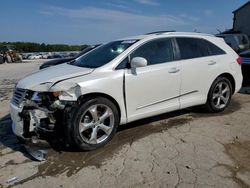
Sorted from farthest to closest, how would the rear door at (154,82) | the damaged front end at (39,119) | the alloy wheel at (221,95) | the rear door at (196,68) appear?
the alloy wheel at (221,95)
the rear door at (196,68)
the rear door at (154,82)
the damaged front end at (39,119)

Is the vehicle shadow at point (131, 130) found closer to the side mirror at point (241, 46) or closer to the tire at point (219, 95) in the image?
the tire at point (219, 95)

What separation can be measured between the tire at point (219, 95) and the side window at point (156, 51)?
124 centimetres

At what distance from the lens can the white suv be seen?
11.9ft

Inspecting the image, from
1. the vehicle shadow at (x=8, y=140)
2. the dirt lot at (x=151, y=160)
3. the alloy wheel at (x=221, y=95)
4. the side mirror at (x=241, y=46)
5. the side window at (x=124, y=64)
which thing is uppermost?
the side window at (x=124, y=64)

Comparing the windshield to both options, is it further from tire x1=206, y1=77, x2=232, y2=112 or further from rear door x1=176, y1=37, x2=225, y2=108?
tire x1=206, y1=77, x2=232, y2=112

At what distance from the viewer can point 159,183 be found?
9.73 feet

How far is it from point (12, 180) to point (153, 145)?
1977mm

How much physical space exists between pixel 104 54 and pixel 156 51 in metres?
0.91

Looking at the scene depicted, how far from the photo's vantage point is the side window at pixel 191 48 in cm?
482

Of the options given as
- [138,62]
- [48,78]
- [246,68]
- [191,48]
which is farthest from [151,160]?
[246,68]

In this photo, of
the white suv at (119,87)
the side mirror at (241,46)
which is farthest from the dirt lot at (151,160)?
the side mirror at (241,46)

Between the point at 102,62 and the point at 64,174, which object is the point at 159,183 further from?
the point at 102,62

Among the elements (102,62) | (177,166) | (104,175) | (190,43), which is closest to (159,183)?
(177,166)

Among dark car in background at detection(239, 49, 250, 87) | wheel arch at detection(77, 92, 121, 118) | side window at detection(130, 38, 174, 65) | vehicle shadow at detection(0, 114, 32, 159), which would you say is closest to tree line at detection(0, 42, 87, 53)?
dark car in background at detection(239, 49, 250, 87)
